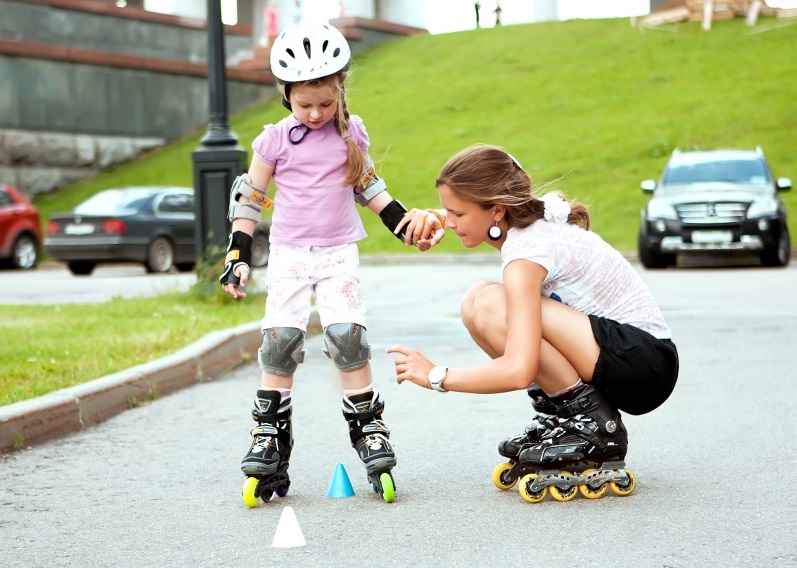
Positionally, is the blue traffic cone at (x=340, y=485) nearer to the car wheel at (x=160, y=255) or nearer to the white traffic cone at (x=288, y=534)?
the white traffic cone at (x=288, y=534)

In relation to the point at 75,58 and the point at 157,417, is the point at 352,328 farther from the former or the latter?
the point at 75,58

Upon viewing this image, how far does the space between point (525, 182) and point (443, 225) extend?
0.35 m

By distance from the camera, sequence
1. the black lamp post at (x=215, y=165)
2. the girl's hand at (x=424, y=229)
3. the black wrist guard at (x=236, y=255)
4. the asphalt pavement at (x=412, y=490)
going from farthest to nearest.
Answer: the black lamp post at (x=215, y=165) < the black wrist guard at (x=236, y=255) < the girl's hand at (x=424, y=229) < the asphalt pavement at (x=412, y=490)

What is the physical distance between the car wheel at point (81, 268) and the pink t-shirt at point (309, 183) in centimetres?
1688

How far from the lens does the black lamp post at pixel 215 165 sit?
11562mm

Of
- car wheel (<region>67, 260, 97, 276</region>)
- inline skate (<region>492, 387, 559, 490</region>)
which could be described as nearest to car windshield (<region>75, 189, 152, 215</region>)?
car wheel (<region>67, 260, 97, 276</region>)

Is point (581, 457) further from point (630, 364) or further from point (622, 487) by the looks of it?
point (630, 364)

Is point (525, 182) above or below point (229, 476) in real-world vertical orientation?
above

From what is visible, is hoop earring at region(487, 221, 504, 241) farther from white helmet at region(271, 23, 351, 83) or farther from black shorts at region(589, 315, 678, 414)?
white helmet at region(271, 23, 351, 83)

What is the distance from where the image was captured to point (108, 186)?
30.6 metres

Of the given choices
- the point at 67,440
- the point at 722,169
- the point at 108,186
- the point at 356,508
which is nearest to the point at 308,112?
the point at 356,508

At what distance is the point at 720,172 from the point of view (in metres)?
18.9

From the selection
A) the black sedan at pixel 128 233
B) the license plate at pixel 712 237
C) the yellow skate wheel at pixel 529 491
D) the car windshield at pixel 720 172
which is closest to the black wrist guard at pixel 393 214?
the yellow skate wheel at pixel 529 491

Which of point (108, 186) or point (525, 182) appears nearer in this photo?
point (525, 182)
